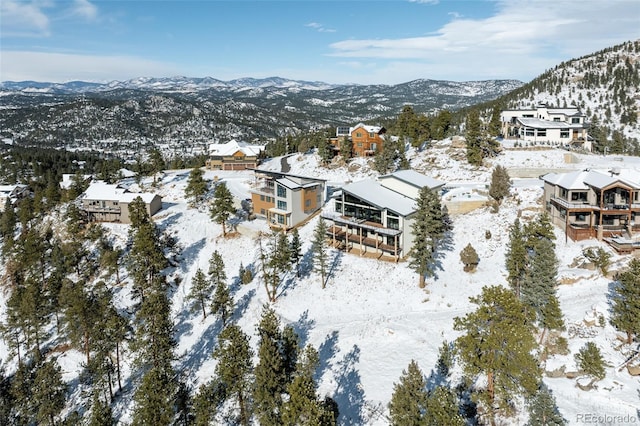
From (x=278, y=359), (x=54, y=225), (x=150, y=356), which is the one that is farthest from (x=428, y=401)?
(x=54, y=225)

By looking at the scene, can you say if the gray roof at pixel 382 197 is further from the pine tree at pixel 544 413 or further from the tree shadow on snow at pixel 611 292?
the pine tree at pixel 544 413

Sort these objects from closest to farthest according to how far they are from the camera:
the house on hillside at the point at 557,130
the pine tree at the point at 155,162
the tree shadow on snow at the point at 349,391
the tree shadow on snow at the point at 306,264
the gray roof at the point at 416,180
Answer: the tree shadow on snow at the point at 349,391
the tree shadow on snow at the point at 306,264
the gray roof at the point at 416,180
the house on hillside at the point at 557,130
the pine tree at the point at 155,162

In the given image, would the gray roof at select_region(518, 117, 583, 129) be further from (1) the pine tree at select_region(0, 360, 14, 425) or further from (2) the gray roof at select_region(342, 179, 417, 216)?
(1) the pine tree at select_region(0, 360, 14, 425)

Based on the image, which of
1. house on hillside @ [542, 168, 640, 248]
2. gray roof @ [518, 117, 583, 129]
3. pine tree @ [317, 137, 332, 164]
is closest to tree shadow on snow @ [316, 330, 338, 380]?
house on hillside @ [542, 168, 640, 248]

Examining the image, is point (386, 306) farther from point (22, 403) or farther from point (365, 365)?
point (22, 403)

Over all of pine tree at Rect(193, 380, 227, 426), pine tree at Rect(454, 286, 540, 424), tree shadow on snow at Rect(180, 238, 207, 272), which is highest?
pine tree at Rect(454, 286, 540, 424)

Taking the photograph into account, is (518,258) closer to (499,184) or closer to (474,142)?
(499,184)

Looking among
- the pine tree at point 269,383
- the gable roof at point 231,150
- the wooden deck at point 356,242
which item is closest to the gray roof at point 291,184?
the wooden deck at point 356,242
